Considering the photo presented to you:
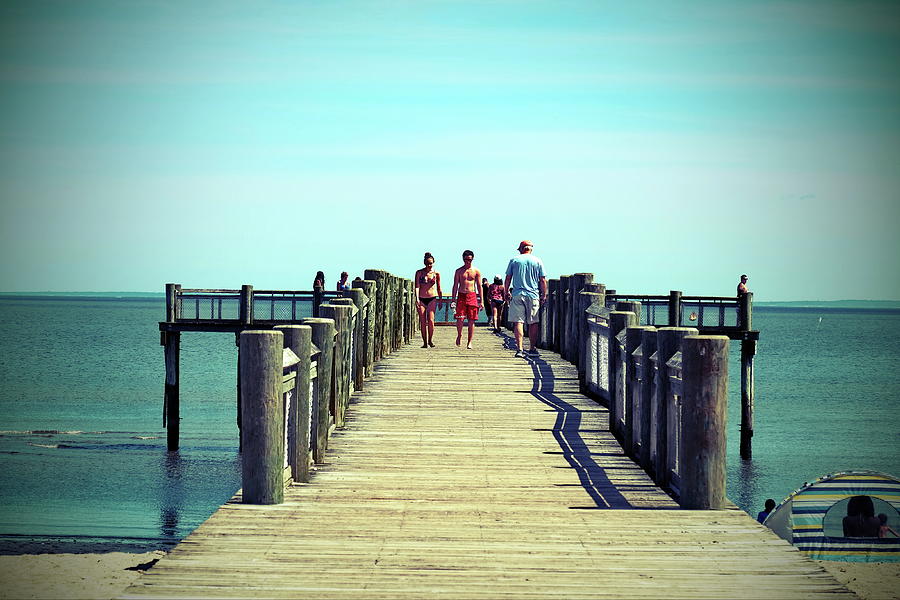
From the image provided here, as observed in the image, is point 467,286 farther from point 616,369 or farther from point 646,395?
point 646,395

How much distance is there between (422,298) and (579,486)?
1030 cm

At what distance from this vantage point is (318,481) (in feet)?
27.2

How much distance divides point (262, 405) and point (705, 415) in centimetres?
298

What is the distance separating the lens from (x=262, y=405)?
690 centimetres

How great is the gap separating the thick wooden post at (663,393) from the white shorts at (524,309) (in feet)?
26.4

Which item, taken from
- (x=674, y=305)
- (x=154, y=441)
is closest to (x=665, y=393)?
(x=674, y=305)

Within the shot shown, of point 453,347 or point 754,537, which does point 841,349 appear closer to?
point 453,347

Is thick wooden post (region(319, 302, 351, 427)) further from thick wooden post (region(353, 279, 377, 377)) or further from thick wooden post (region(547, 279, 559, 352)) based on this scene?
thick wooden post (region(547, 279, 559, 352))

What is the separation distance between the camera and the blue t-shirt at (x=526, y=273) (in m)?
16.0

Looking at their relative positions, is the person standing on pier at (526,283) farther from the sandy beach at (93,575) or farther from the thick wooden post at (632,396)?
the thick wooden post at (632,396)

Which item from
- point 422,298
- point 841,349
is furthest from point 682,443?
point 841,349

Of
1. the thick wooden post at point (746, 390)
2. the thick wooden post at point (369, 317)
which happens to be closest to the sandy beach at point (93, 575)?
the thick wooden post at point (369, 317)

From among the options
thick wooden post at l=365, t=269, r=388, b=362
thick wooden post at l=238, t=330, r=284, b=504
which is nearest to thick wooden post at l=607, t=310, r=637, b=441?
thick wooden post at l=238, t=330, r=284, b=504

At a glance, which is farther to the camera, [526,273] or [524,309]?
[524,309]
